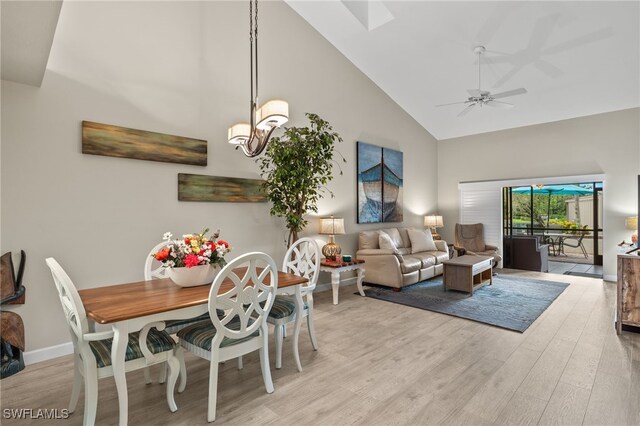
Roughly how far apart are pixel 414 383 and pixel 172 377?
167 centimetres

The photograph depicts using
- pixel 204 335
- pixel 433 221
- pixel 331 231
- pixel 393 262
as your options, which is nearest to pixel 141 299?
pixel 204 335

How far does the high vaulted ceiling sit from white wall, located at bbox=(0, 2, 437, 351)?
3.50 feet

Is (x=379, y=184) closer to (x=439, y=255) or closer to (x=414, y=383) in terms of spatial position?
(x=439, y=255)

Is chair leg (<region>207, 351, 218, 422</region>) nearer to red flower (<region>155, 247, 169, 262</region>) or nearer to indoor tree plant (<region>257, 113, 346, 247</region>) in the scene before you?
red flower (<region>155, 247, 169, 262</region>)

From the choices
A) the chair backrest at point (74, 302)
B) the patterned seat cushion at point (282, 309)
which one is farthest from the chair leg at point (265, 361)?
the chair backrest at point (74, 302)

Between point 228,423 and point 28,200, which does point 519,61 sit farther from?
point 28,200

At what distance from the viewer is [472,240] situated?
7168mm

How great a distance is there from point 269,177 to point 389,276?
7.90 ft

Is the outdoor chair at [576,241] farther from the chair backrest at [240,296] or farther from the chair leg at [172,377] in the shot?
the chair leg at [172,377]

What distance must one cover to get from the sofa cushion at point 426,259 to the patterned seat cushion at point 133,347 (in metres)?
4.42

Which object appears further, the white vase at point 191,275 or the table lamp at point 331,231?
the table lamp at point 331,231

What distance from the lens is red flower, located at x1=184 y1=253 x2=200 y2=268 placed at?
2312 mm

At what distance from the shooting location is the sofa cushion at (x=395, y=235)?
611cm

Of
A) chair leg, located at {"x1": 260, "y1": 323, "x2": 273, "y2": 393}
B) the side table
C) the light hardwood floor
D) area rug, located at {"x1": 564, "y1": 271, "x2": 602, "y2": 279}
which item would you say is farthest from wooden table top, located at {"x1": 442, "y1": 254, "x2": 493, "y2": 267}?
chair leg, located at {"x1": 260, "y1": 323, "x2": 273, "y2": 393}
